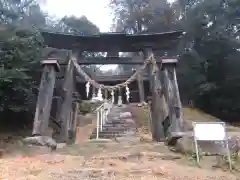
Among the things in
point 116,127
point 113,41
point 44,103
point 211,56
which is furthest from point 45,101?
point 211,56

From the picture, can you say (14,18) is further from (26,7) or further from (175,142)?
(175,142)

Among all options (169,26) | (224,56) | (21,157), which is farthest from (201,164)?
(169,26)

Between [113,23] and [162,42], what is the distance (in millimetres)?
16667

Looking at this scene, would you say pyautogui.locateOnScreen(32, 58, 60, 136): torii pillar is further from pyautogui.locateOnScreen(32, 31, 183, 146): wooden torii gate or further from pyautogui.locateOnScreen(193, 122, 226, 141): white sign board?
pyautogui.locateOnScreen(193, 122, 226, 141): white sign board

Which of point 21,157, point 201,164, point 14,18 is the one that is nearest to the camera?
point 201,164

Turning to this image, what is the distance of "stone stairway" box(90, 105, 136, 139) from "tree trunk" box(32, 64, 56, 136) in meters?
3.34

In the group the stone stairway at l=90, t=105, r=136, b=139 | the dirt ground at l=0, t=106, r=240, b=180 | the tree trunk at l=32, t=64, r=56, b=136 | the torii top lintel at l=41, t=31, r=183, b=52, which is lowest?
the dirt ground at l=0, t=106, r=240, b=180

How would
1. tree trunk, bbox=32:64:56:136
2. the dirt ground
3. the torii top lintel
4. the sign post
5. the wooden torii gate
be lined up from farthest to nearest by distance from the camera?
the torii top lintel < the wooden torii gate < tree trunk, bbox=32:64:56:136 < the sign post < the dirt ground

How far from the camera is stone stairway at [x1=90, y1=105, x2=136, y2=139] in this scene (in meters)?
11.5

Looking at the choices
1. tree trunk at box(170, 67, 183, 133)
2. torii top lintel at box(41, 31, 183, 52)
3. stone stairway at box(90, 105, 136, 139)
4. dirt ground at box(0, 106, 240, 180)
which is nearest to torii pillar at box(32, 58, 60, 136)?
dirt ground at box(0, 106, 240, 180)

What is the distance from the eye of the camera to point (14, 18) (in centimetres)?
1591

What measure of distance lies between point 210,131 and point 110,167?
1951 mm

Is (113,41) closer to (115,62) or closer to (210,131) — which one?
(115,62)

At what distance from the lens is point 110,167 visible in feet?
17.6
